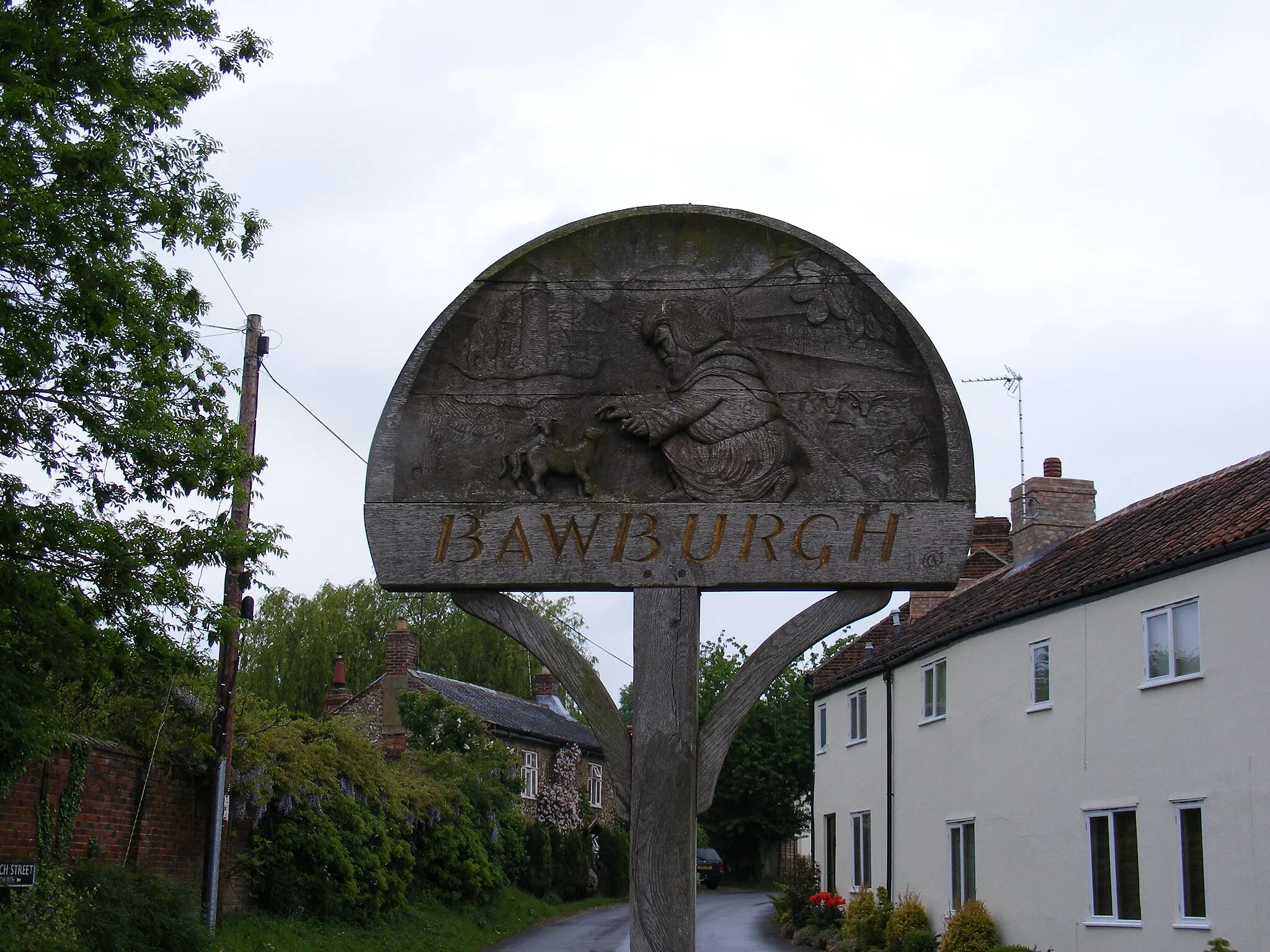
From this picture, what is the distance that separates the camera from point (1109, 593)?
59.6ft

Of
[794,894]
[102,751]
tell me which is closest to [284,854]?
[102,751]

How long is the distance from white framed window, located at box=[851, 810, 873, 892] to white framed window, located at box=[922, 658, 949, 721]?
400 centimetres

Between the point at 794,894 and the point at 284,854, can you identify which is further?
the point at 794,894

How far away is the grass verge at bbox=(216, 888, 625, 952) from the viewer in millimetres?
17422

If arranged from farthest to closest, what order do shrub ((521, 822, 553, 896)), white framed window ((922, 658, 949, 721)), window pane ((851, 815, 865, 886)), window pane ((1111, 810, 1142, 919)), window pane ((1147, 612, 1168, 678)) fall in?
shrub ((521, 822, 553, 896)) < window pane ((851, 815, 865, 886)) < white framed window ((922, 658, 949, 721)) < window pane ((1111, 810, 1142, 919)) < window pane ((1147, 612, 1168, 678))

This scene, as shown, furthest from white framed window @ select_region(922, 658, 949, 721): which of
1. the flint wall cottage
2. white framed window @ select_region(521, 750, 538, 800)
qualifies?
white framed window @ select_region(521, 750, 538, 800)

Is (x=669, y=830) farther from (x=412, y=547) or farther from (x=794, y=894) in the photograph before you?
(x=794, y=894)

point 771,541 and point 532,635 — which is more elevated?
point 771,541

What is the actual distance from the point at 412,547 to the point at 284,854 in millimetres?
14928

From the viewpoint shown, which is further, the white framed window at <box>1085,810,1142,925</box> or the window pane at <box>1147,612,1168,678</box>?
the white framed window at <box>1085,810,1142,925</box>

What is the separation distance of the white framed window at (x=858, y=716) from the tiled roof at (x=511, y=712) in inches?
401

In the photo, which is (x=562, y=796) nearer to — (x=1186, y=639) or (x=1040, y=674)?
(x=1040, y=674)

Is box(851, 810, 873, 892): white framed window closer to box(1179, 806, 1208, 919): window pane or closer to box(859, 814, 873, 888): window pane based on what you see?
box(859, 814, 873, 888): window pane

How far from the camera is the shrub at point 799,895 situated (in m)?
28.7
